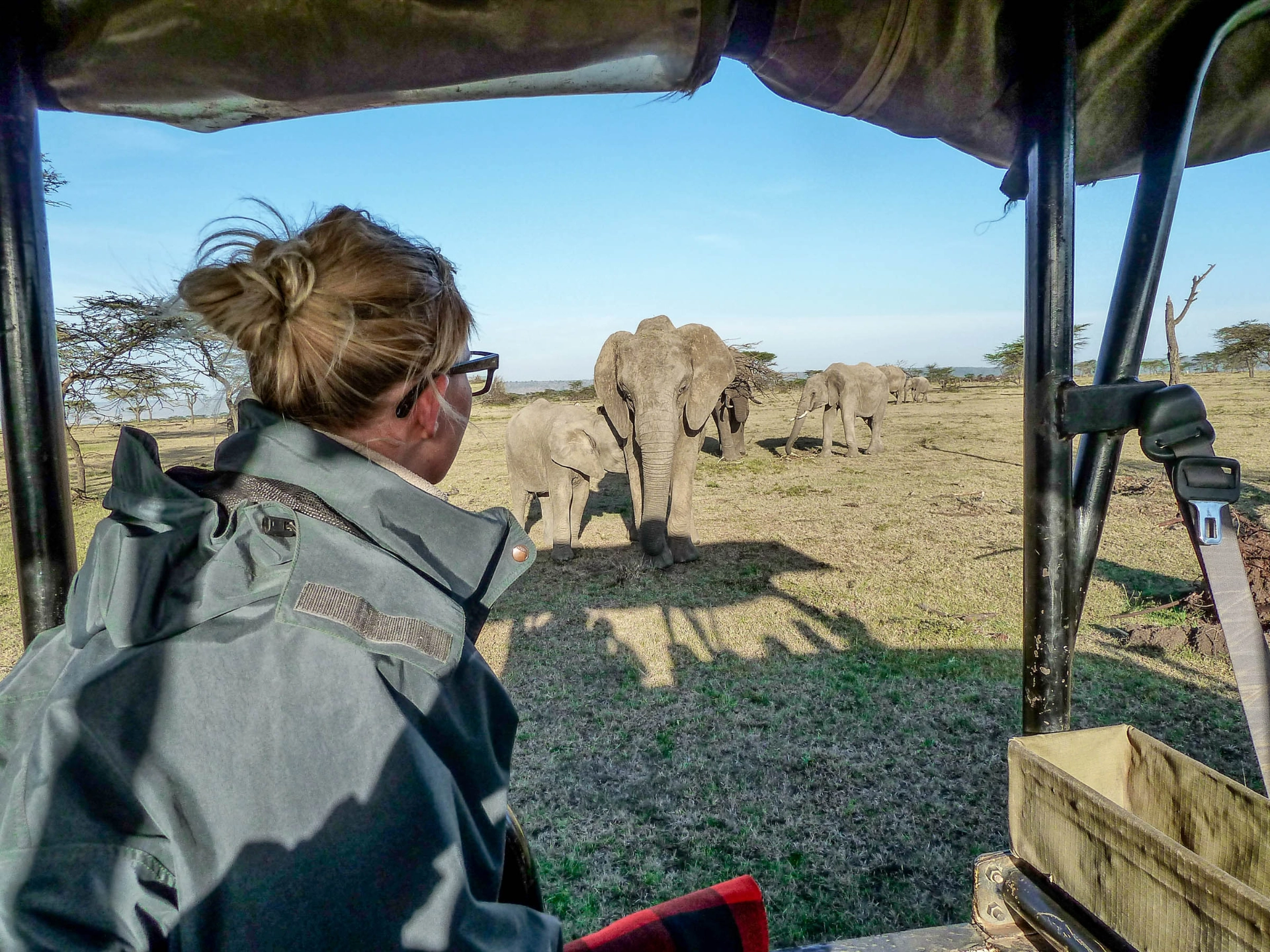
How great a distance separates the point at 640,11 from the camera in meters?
1.36

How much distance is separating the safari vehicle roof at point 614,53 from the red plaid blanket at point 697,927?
1617 millimetres

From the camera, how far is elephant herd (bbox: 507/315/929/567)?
8.05 meters

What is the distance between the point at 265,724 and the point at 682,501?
25.6 ft

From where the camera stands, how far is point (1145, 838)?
40.4 inches

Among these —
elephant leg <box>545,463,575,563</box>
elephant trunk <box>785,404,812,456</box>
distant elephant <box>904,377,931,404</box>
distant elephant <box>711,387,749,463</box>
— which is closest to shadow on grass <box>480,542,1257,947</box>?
elephant leg <box>545,463,575,563</box>

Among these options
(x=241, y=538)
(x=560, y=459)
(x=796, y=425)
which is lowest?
(x=560, y=459)

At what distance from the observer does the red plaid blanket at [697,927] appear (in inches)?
52.8

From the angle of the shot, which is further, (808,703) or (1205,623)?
(1205,623)

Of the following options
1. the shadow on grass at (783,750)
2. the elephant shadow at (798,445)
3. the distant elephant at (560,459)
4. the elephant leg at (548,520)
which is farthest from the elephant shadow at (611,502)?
the elephant shadow at (798,445)

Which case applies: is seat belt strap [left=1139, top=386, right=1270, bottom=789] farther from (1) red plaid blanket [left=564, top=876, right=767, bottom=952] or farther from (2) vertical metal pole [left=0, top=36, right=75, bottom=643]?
(2) vertical metal pole [left=0, top=36, right=75, bottom=643]

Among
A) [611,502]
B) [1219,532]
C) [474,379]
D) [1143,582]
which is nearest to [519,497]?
[611,502]

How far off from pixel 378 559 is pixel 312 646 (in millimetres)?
133

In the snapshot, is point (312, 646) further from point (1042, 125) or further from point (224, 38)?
point (1042, 125)

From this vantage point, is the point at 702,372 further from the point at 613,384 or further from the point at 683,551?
the point at 683,551
